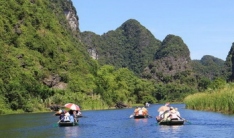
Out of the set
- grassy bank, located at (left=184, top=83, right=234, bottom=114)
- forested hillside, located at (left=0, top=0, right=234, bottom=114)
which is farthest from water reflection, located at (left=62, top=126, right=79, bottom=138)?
forested hillside, located at (left=0, top=0, right=234, bottom=114)

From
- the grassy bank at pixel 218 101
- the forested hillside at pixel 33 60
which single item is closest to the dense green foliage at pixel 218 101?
the grassy bank at pixel 218 101

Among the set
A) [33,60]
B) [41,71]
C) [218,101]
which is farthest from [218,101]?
[33,60]

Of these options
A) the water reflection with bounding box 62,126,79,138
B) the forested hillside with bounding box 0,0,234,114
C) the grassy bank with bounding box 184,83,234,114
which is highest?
the forested hillside with bounding box 0,0,234,114

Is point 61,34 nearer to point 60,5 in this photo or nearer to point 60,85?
point 60,85

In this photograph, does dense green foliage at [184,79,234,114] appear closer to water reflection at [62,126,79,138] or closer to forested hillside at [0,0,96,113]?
water reflection at [62,126,79,138]

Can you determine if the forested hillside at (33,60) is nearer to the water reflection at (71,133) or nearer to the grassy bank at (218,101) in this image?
the grassy bank at (218,101)

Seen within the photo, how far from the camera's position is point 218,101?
4556 cm

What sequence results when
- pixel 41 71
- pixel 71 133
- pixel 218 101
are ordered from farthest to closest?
pixel 41 71, pixel 218 101, pixel 71 133

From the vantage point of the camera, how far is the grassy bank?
40.9m

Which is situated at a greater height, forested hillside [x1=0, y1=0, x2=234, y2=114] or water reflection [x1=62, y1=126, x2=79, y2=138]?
forested hillside [x1=0, y1=0, x2=234, y2=114]

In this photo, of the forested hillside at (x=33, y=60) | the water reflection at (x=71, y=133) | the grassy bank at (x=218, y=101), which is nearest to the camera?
the water reflection at (x=71, y=133)

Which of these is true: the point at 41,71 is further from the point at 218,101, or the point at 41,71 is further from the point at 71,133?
the point at 71,133

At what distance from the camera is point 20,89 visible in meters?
84.4

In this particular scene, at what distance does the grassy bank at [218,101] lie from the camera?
40.9m
